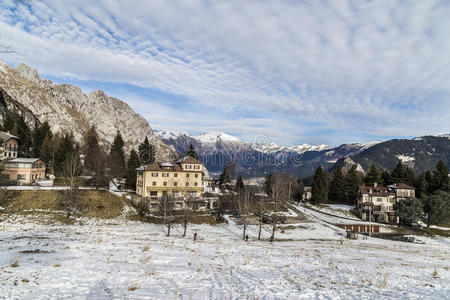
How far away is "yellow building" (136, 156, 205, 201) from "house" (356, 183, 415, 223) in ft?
158

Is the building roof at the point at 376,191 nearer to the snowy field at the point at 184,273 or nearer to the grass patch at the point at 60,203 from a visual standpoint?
the snowy field at the point at 184,273

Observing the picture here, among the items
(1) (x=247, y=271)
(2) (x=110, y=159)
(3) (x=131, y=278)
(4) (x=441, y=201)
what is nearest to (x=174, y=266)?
(3) (x=131, y=278)

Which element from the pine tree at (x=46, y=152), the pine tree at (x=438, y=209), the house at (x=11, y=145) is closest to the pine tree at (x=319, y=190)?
the pine tree at (x=438, y=209)

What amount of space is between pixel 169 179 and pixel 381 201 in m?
61.6

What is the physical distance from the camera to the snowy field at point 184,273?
14383mm

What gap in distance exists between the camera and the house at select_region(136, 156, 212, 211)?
59.9 metres

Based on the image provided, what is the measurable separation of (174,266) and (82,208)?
3451 cm

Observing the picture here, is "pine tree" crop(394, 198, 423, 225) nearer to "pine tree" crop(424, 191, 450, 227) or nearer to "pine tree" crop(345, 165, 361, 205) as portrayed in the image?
"pine tree" crop(424, 191, 450, 227)

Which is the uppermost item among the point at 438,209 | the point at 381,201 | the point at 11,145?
the point at 11,145

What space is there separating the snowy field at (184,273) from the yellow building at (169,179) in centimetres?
2963

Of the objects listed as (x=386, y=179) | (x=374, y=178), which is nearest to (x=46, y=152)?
(x=374, y=178)

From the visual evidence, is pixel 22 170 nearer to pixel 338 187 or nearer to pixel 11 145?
pixel 11 145

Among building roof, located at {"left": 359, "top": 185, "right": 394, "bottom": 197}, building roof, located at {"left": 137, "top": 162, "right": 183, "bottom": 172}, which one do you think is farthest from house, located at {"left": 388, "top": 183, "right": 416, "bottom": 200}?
building roof, located at {"left": 137, "top": 162, "right": 183, "bottom": 172}

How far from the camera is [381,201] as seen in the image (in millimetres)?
72562
